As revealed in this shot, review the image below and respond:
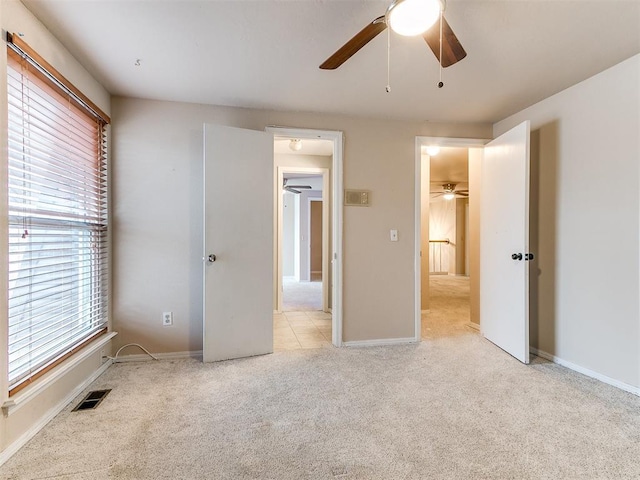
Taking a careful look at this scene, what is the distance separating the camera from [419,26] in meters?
1.32

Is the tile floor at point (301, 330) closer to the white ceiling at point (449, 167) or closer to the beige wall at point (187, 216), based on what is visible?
the beige wall at point (187, 216)

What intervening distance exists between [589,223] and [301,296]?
4.23m

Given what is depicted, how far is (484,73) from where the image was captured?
7.62 feet

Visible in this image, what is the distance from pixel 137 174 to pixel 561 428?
11.2ft

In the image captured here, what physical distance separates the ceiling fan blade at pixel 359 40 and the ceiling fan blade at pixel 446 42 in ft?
0.68

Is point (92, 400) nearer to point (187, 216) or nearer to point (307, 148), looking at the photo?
point (187, 216)

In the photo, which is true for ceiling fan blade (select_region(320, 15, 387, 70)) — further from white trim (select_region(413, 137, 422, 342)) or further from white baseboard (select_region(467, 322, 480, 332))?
white baseboard (select_region(467, 322, 480, 332))

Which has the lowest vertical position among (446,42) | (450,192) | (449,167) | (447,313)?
(447,313)

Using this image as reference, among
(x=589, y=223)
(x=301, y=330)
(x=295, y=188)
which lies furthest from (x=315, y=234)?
(x=589, y=223)

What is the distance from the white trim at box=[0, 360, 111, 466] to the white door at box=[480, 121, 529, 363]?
332cm

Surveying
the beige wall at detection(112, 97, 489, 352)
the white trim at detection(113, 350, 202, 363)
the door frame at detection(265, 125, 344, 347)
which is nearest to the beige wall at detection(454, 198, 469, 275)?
the beige wall at detection(112, 97, 489, 352)

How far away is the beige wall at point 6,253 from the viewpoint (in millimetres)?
1534

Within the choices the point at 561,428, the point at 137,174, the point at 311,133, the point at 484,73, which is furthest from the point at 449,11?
the point at 137,174

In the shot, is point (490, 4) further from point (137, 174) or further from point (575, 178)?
Result: point (137, 174)
